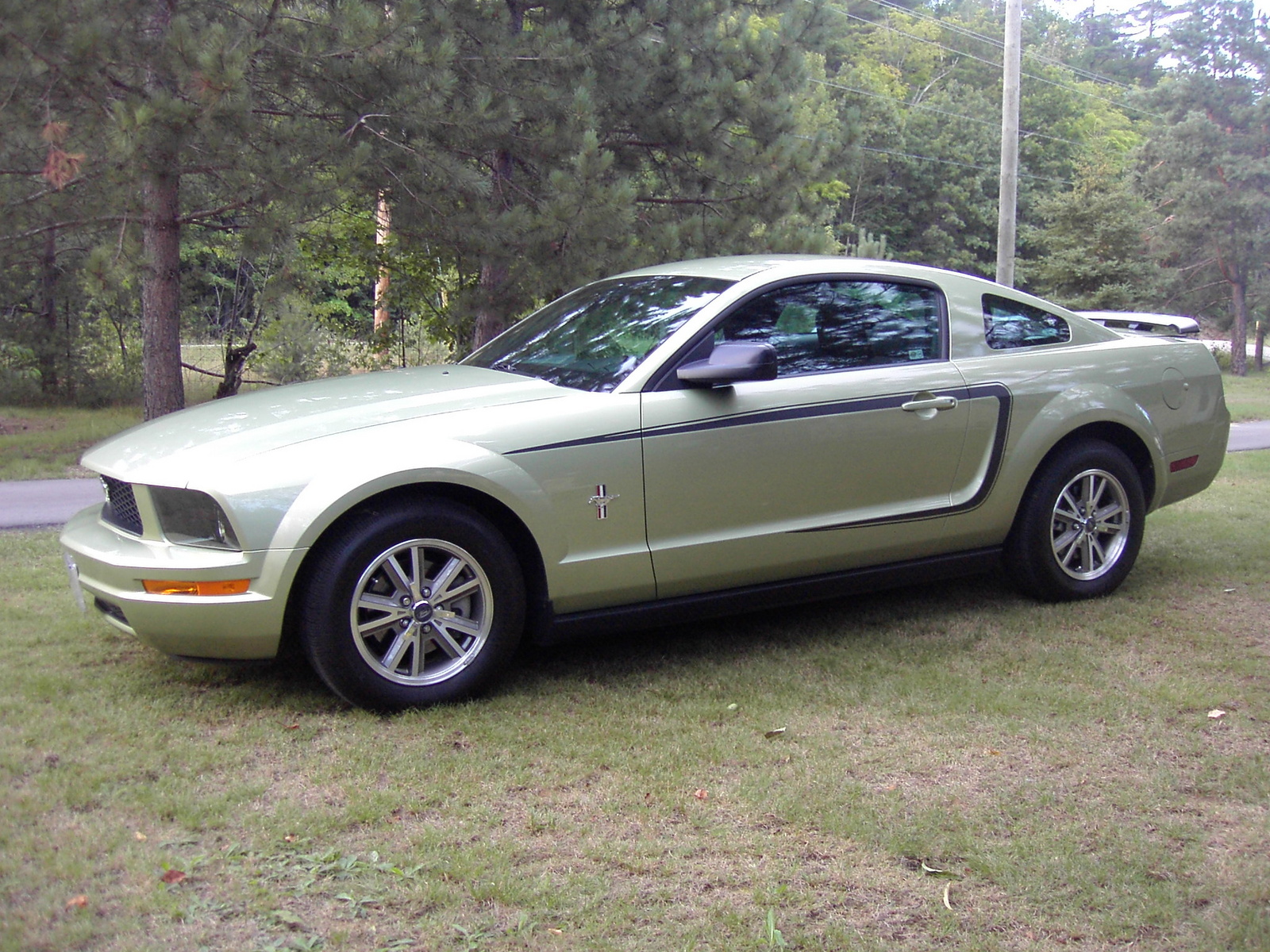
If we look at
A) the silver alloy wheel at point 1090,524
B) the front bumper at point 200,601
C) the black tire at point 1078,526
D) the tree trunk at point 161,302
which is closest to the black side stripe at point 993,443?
the black tire at point 1078,526

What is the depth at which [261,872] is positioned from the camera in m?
2.98

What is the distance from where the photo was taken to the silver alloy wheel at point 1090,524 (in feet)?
18.1

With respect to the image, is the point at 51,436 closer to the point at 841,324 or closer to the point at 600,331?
the point at 600,331

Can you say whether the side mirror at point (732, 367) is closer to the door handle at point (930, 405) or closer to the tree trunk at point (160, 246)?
the door handle at point (930, 405)

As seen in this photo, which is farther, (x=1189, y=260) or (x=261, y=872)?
(x=1189, y=260)

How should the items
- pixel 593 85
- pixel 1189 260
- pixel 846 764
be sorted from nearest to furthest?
pixel 846 764, pixel 593 85, pixel 1189 260

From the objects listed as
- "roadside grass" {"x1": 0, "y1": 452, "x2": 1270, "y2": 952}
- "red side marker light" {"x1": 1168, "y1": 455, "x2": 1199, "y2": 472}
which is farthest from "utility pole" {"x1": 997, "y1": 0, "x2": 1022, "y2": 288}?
"roadside grass" {"x1": 0, "y1": 452, "x2": 1270, "y2": 952}

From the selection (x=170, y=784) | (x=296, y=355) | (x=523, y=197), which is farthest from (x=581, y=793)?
(x=296, y=355)

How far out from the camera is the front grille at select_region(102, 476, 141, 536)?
4.13 metres

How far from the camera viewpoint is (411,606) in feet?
13.4

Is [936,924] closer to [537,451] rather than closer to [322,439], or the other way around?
[537,451]

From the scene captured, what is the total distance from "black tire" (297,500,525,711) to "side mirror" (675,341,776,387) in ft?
3.16

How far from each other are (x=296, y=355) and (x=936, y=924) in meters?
14.8

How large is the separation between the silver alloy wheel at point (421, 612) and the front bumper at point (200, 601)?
272 millimetres
